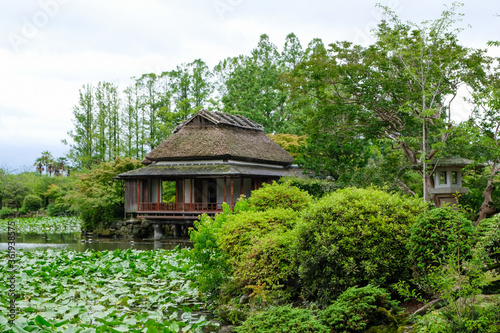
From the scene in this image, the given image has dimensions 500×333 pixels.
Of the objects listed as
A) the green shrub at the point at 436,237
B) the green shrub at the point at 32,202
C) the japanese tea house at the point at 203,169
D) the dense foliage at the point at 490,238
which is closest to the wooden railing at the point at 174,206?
the japanese tea house at the point at 203,169

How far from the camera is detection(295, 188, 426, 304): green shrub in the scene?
18.4 feet

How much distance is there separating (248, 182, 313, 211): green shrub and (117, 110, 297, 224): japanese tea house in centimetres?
1184

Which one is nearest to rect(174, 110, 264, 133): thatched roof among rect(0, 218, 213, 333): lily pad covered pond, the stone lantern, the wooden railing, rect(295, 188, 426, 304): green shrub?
the wooden railing

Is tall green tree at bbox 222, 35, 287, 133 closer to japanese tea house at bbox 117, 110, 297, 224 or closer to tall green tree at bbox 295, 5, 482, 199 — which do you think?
japanese tea house at bbox 117, 110, 297, 224

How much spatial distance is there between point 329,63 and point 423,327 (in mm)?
13251

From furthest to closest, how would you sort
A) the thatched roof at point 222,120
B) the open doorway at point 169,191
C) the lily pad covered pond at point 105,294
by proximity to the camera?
the open doorway at point 169,191
the thatched roof at point 222,120
the lily pad covered pond at point 105,294

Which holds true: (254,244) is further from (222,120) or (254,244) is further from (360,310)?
(222,120)

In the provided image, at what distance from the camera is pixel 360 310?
5.02m

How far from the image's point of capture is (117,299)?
25.1ft

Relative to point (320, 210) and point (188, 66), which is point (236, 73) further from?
point (320, 210)

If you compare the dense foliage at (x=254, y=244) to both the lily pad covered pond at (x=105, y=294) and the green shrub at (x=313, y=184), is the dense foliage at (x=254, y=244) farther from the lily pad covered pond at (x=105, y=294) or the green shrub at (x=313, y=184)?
the green shrub at (x=313, y=184)

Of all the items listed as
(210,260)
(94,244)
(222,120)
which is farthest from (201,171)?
(210,260)

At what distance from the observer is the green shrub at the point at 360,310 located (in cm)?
492

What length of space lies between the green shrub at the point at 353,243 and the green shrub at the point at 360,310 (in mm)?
308
